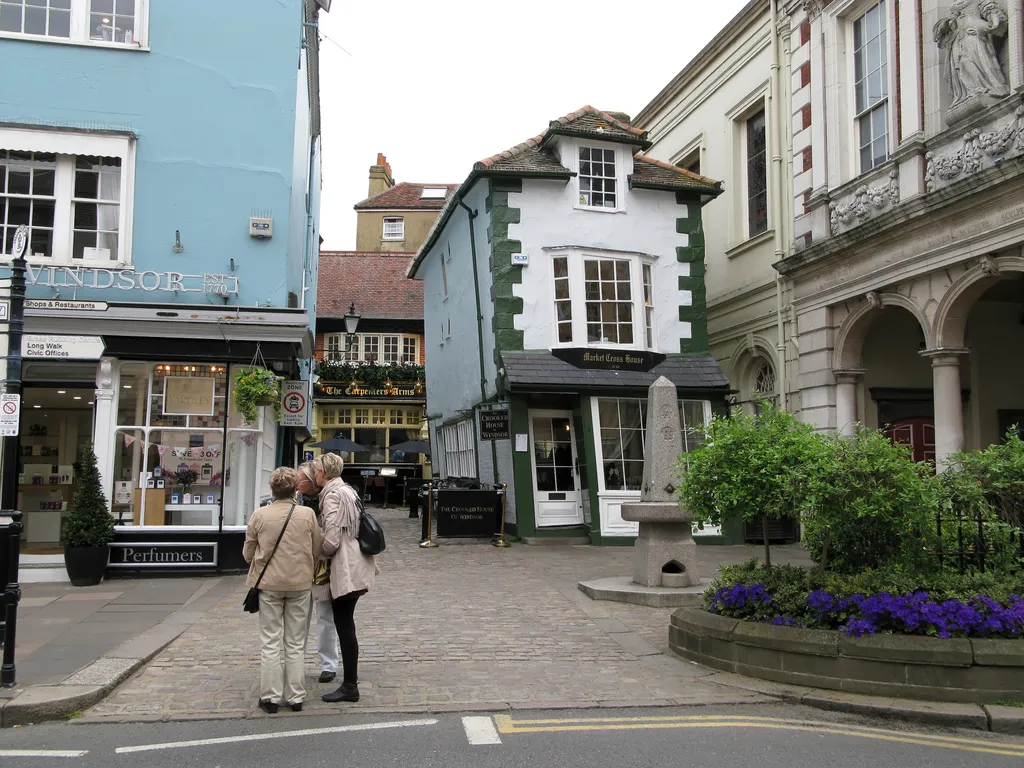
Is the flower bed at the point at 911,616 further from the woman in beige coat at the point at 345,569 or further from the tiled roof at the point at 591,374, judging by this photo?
the tiled roof at the point at 591,374

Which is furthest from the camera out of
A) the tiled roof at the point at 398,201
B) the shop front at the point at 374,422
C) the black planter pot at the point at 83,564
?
the tiled roof at the point at 398,201

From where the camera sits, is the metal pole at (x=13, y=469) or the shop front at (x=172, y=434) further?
the shop front at (x=172, y=434)

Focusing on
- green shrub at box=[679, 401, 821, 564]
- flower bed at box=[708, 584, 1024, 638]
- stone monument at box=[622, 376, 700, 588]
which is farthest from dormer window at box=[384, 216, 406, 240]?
flower bed at box=[708, 584, 1024, 638]

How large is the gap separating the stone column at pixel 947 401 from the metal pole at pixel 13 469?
1220 centimetres

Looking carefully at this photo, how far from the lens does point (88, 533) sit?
39.4 feet

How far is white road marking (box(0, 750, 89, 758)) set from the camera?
549cm

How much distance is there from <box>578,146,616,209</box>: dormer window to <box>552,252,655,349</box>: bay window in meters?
1.21

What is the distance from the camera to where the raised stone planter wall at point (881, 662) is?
21.2 ft

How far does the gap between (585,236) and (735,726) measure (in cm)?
1308

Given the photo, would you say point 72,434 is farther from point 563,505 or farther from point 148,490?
point 563,505

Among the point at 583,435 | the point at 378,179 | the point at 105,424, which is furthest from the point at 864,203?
the point at 378,179

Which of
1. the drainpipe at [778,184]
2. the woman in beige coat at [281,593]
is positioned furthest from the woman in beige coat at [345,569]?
the drainpipe at [778,184]

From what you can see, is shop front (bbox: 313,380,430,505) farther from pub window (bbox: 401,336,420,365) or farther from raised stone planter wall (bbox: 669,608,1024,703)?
raised stone planter wall (bbox: 669,608,1024,703)

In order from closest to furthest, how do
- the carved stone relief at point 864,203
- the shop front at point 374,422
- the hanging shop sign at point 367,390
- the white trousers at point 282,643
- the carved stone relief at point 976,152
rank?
the white trousers at point 282,643
the carved stone relief at point 976,152
the carved stone relief at point 864,203
the shop front at point 374,422
the hanging shop sign at point 367,390
